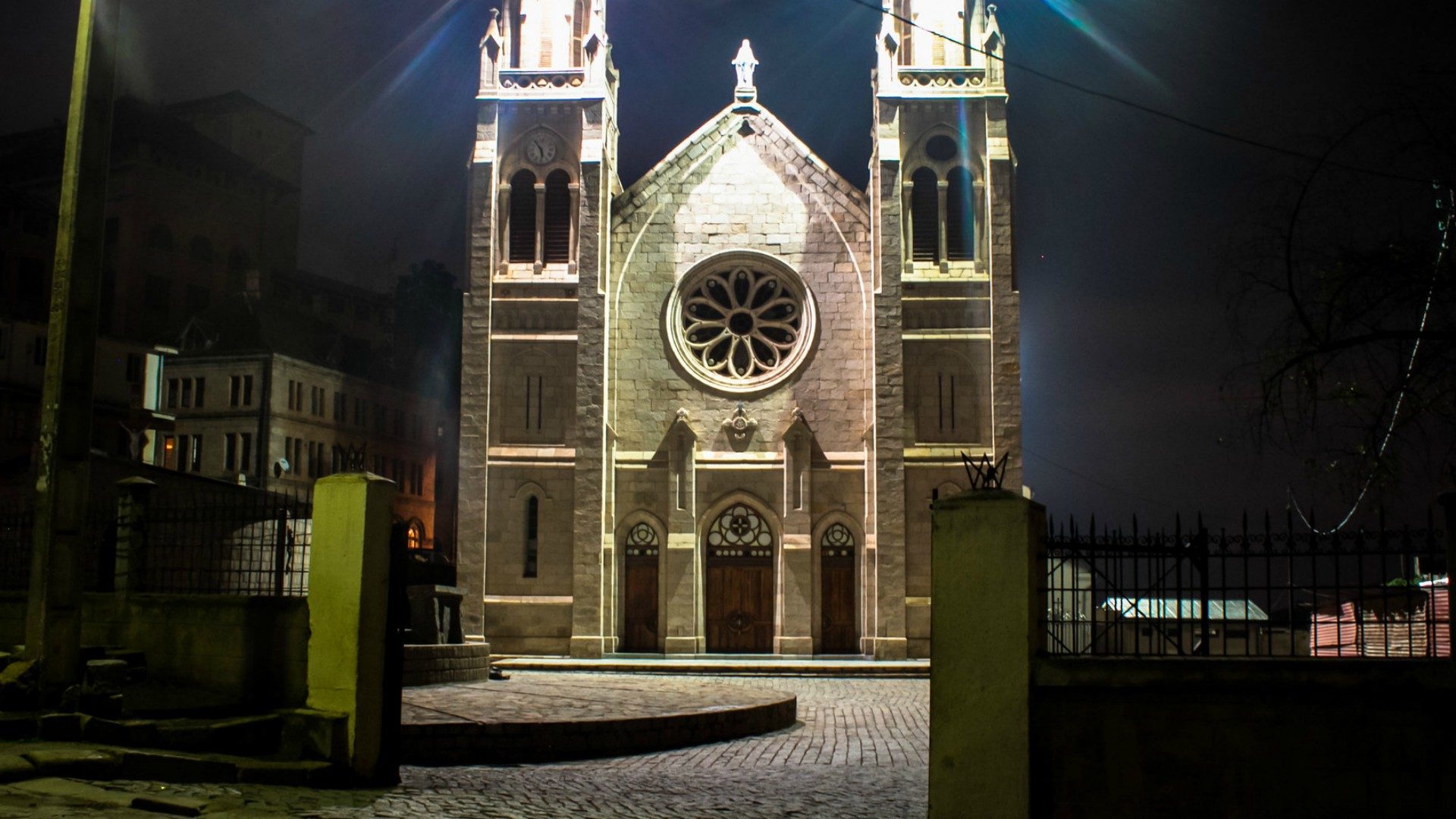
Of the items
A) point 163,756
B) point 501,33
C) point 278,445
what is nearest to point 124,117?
point 278,445

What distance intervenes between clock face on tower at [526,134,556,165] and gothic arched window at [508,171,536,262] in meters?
0.43

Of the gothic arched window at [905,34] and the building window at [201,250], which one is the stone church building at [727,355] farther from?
the building window at [201,250]

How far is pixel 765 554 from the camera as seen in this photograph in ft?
113

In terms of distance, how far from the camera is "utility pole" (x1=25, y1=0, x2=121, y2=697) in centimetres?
1204

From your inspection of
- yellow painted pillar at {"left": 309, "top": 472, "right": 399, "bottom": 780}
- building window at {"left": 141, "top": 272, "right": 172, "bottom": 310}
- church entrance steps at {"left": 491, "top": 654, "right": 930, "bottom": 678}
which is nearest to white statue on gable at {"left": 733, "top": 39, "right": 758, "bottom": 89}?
church entrance steps at {"left": 491, "top": 654, "right": 930, "bottom": 678}

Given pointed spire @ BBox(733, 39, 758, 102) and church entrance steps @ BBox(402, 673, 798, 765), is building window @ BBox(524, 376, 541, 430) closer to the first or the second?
pointed spire @ BBox(733, 39, 758, 102)

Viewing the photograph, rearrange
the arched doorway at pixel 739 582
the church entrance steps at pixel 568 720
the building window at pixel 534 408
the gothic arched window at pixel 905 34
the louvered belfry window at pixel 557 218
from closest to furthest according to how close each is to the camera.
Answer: the church entrance steps at pixel 568 720 → the arched doorway at pixel 739 582 → the building window at pixel 534 408 → the louvered belfry window at pixel 557 218 → the gothic arched window at pixel 905 34

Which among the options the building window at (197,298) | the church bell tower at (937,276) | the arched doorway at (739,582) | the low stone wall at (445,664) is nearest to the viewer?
the low stone wall at (445,664)

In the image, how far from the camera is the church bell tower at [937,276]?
33375 mm

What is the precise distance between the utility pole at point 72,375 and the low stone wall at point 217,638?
43.6 inches

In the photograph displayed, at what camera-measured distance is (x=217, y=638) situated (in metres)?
12.8

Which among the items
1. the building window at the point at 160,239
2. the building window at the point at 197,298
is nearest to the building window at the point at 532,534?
the building window at the point at 197,298

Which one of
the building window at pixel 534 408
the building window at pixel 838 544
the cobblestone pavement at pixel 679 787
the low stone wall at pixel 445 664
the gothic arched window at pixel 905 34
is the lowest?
the cobblestone pavement at pixel 679 787

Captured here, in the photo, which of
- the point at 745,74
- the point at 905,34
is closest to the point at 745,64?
Answer: the point at 745,74
